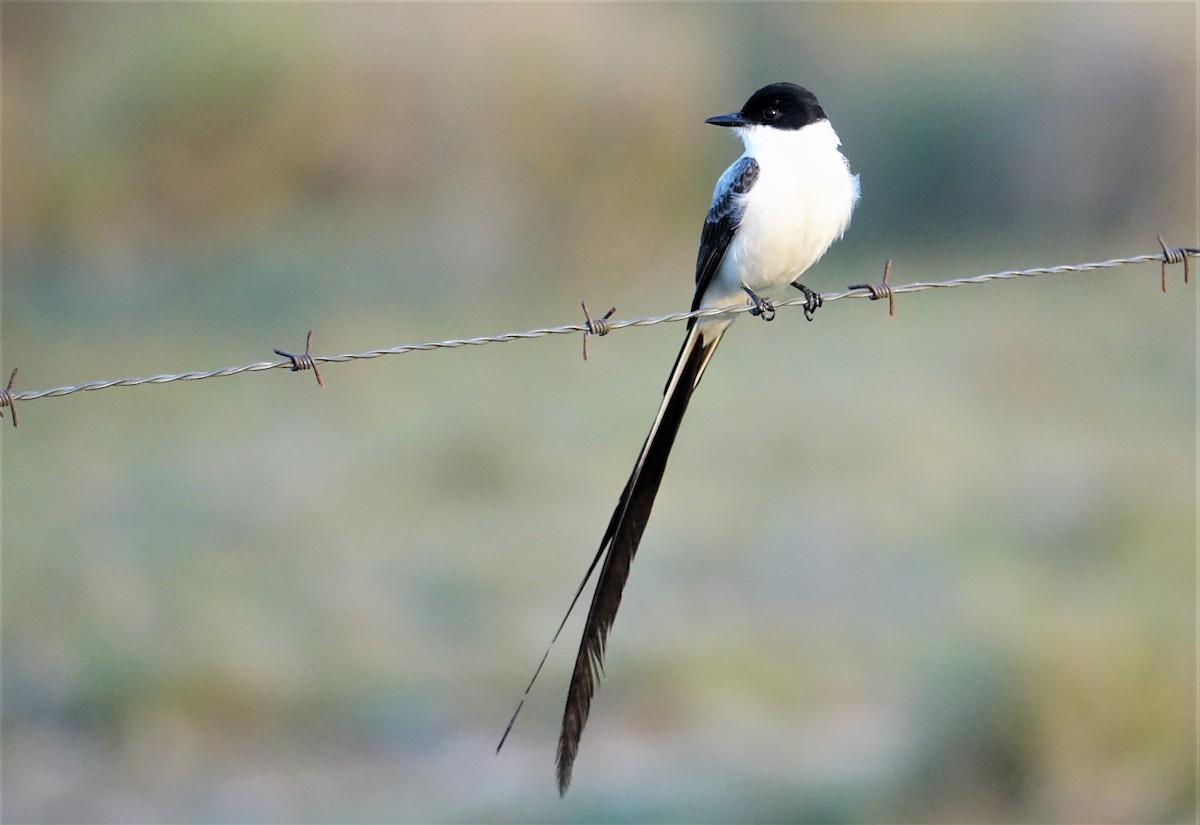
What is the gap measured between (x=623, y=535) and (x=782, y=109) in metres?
1.51

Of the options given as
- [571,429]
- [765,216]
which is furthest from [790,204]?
[571,429]

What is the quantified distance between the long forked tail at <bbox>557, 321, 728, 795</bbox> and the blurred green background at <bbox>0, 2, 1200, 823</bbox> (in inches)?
145

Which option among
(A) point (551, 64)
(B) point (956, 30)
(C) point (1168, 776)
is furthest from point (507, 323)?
(C) point (1168, 776)

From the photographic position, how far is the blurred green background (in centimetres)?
961

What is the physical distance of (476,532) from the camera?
13695mm

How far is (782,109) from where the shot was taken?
5594 mm

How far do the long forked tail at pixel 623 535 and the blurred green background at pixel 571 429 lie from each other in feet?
12.1

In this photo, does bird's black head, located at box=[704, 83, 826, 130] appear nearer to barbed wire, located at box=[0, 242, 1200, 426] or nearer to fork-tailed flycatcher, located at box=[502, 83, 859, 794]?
fork-tailed flycatcher, located at box=[502, 83, 859, 794]

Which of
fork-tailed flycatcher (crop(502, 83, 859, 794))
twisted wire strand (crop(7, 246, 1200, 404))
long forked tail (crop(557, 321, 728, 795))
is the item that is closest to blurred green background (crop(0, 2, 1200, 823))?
fork-tailed flycatcher (crop(502, 83, 859, 794))

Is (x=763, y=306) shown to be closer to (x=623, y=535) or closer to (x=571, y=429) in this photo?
(x=623, y=535)

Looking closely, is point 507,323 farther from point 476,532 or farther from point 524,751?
point 524,751

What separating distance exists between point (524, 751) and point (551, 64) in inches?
463

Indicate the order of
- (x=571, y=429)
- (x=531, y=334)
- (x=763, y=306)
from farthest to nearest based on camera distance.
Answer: (x=571, y=429) < (x=763, y=306) < (x=531, y=334)

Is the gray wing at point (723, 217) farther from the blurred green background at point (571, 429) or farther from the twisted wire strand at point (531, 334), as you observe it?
the blurred green background at point (571, 429)
